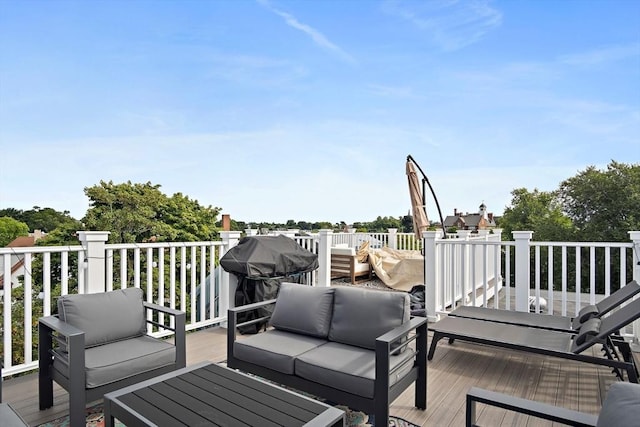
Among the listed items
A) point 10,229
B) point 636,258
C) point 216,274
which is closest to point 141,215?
point 216,274

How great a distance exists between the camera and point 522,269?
4.67 meters

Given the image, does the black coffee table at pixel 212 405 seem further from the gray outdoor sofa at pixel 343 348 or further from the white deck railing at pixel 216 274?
the white deck railing at pixel 216 274

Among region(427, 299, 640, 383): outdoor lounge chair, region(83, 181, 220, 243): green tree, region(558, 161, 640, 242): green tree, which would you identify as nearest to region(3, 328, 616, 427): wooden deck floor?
region(427, 299, 640, 383): outdoor lounge chair

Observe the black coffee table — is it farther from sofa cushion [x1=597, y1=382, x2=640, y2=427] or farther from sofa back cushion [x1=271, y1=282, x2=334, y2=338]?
sofa cushion [x1=597, y1=382, x2=640, y2=427]

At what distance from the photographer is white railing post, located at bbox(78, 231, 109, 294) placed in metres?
3.48

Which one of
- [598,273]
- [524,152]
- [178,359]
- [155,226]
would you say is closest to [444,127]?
[524,152]

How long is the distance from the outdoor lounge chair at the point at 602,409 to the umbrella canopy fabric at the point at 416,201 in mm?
5189

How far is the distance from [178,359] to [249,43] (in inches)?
281

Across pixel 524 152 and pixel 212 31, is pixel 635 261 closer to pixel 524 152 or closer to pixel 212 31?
pixel 212 31

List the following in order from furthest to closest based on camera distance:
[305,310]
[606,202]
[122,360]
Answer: [606,202] < [305,310] < [122,360]

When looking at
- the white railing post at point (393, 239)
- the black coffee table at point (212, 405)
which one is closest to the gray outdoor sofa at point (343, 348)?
the black coffee table at point (212, 405)

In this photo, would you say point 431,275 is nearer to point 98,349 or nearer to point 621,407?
point 621,407

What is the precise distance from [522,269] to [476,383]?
2.05 m

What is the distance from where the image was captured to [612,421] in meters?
1.24
